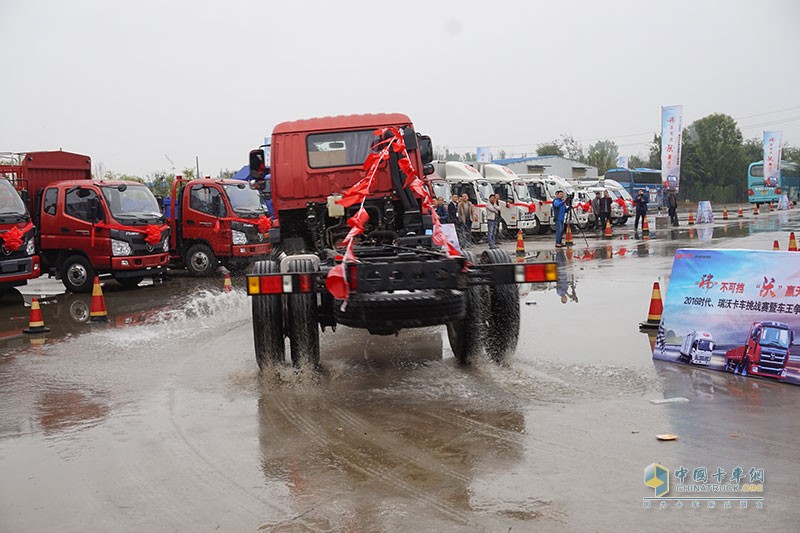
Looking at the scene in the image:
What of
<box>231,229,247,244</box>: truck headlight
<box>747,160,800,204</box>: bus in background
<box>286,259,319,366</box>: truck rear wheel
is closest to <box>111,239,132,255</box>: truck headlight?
<box>231,229,247,244</box>: truck headlight

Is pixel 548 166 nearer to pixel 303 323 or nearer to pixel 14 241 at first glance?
pixel 14 241

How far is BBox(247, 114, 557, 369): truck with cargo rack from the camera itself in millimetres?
6547

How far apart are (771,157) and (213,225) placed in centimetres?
4678

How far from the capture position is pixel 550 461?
5.12 metres

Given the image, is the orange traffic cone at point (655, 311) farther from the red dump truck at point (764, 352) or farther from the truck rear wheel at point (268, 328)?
the truck rear wheel at point (268, 328)

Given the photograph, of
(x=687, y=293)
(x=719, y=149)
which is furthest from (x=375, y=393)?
(x=719, y=149)

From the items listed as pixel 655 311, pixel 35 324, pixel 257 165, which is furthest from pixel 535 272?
pixel 35 324

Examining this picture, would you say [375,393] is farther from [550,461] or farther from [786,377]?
[786,377]

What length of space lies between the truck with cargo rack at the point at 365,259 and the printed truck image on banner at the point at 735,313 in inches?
65.5

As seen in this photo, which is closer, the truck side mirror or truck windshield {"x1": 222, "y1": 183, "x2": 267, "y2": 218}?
the truck side mirror

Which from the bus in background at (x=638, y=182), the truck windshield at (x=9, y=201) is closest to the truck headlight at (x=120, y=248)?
the truck windshield at (x=9, y=201)

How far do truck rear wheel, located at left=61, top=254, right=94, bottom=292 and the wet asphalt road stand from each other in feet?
20.0

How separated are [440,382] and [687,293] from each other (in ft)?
8.96

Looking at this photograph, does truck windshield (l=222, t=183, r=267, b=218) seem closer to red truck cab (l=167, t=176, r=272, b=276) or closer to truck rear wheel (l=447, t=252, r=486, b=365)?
red truck cab (l=167, t=176, r=272, b=276)
